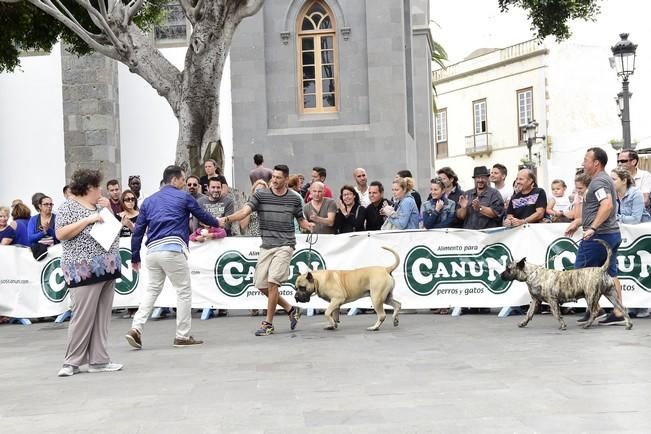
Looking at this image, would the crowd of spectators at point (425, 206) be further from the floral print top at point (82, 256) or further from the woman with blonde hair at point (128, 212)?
the floral print top at point (82, 256)

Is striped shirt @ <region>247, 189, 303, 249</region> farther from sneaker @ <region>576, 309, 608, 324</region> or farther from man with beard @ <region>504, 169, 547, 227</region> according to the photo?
sneaker @ <region>576, 309, 608, 324</region>

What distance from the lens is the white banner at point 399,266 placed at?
1305 cm

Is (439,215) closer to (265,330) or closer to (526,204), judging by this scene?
(526,204)

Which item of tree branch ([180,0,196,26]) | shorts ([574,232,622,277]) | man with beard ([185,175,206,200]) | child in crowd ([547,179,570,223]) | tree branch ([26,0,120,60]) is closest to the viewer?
shorts ([574,232,622,277])

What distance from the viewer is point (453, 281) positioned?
535 inches

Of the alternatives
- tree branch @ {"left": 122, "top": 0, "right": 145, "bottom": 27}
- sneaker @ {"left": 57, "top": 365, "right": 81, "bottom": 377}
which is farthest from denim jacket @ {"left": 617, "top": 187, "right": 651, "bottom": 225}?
tree branch @ {"left": 122, "top": 0, "right": 145, "bottom": 27}

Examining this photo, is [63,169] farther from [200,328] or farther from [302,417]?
[302,417]

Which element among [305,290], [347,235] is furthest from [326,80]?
[305,290]

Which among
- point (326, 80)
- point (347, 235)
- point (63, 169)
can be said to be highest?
point (326, 80)

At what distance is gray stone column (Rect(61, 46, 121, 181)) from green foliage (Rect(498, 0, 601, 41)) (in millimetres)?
11551

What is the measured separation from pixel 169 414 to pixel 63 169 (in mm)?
20350

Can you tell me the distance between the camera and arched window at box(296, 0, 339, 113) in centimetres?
2433

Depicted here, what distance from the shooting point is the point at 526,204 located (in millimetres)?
13289

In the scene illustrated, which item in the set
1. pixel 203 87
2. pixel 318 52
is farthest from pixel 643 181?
pixel 318 52
